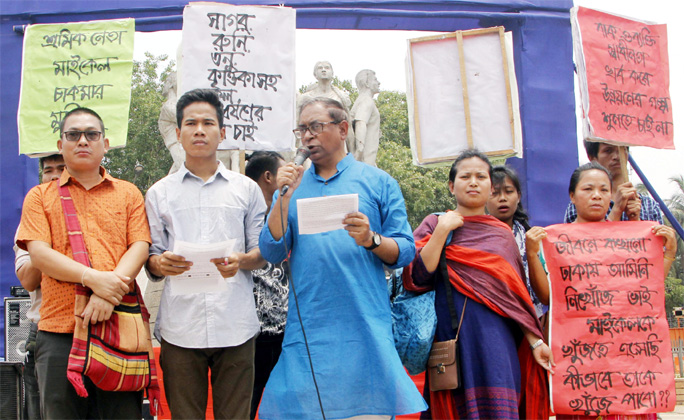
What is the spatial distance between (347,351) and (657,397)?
160cm

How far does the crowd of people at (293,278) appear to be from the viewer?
93.8 inches

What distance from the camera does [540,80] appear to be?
20.6 ft

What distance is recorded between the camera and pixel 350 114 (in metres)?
8.82

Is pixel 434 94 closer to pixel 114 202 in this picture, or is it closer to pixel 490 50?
pixel 490 50

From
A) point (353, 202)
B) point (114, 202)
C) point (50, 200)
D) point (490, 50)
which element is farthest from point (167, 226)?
point (490, 50)

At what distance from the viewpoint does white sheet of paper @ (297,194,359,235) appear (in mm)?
2297

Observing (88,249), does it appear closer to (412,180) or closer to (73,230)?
(73,230)

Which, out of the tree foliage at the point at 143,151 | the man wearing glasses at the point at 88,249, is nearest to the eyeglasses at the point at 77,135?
the man wearing glasses at the point at 88,249

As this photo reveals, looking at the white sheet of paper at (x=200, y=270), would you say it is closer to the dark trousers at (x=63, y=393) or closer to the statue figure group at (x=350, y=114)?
the dark trousers at (x=63, y=393)

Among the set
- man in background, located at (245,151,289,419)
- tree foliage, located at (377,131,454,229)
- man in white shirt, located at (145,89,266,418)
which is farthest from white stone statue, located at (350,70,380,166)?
tree foliage, located at (377,131,454,229)

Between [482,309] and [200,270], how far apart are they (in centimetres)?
125

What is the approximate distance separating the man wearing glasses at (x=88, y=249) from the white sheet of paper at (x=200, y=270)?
21 centimetres

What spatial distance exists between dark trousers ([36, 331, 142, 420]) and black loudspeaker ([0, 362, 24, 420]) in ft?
4.23

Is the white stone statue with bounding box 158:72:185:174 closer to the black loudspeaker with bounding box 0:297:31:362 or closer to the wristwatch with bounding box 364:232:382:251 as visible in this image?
the black loudspeaker with bounding box 0:297:31:362
